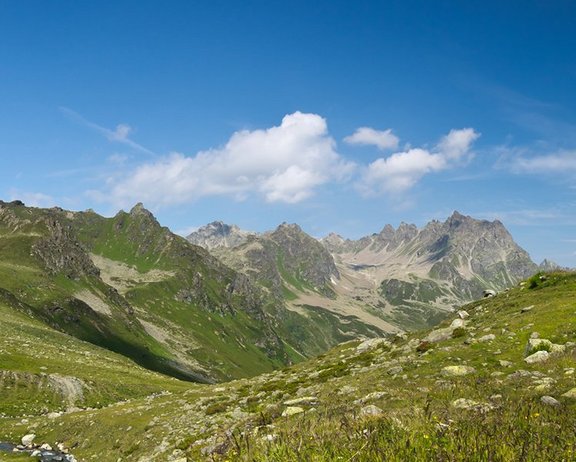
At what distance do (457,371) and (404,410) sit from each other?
15673 millimetres

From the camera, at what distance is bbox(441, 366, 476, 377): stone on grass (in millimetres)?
25720

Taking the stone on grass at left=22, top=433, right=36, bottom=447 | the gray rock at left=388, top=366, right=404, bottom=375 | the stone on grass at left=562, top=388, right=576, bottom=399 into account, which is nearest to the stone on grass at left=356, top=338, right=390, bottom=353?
the gray rock at left=388, top=366, right=404, bottom=375

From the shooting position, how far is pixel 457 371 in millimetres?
26156

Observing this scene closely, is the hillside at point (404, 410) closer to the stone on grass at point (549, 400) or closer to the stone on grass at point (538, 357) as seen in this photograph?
the stone on grass at point (549, 400)

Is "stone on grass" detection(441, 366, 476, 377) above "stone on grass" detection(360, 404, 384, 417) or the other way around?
the other way around

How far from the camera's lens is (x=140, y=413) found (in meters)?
47.0

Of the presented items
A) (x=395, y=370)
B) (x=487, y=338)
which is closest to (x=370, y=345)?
(x=487, y=338)

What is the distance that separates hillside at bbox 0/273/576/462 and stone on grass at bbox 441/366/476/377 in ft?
0.27

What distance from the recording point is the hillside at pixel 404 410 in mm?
7574

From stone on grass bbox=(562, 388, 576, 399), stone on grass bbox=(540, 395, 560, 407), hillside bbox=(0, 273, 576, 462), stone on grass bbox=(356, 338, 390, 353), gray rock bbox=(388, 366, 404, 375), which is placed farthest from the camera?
stone on grass bbox=(356, 338, 390, 353)

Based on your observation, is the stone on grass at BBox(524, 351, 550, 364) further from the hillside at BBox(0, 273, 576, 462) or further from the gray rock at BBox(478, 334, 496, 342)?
the gray rock at BBox(478, 334, 496, 342)

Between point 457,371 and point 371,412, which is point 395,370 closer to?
point 457,371

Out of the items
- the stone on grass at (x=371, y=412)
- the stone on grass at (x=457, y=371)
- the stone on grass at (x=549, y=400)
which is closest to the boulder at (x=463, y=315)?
the stone on grass at (x=457, y=371)

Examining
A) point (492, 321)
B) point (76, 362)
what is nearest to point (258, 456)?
point (492, 321)
